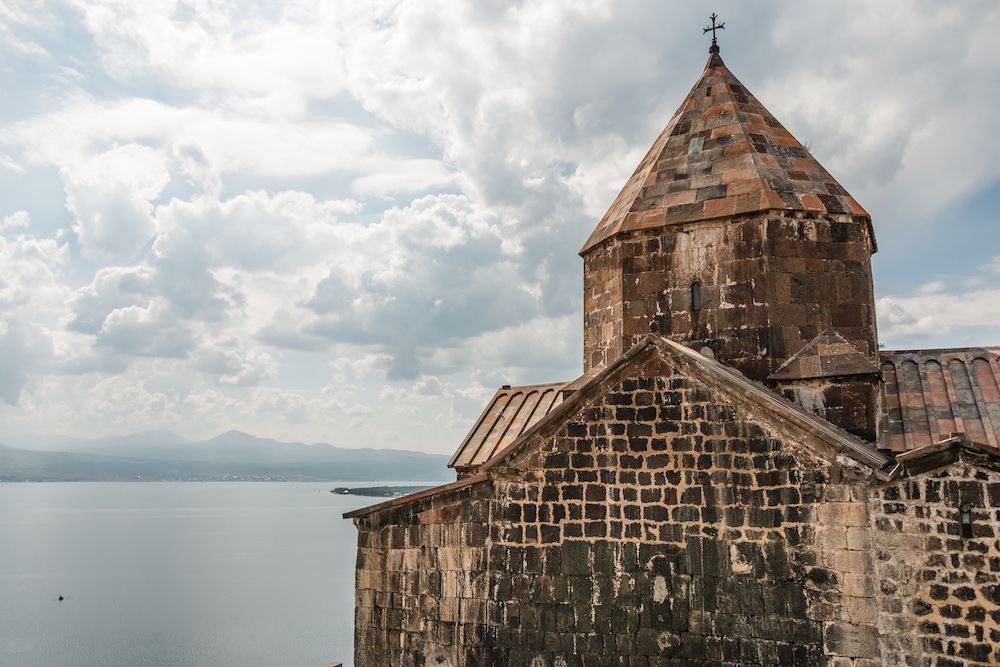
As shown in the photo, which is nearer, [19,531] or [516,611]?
[516,611]

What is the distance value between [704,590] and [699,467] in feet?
3.24

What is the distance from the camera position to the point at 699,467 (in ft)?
19.5

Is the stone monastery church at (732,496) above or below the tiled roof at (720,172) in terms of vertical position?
below

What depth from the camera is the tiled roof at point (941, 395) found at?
7250 mm

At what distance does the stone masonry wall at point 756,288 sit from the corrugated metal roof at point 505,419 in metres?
1.60

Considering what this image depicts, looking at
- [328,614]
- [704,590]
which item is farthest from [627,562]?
[328,614]

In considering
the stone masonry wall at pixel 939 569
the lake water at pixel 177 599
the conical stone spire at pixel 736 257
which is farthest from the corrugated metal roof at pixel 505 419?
the lake water at pixel 177 599

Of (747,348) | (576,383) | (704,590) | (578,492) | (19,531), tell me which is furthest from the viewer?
(19,531)

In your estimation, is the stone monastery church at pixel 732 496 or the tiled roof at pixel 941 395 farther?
the tiled roof at pixel 941 395

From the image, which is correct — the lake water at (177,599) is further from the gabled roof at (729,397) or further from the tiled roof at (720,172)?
the tiled roof at (720,172)

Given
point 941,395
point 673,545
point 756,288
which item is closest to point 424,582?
point 673,545

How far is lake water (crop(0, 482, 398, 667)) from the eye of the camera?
23.7 meters

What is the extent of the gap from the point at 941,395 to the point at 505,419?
5.29 m

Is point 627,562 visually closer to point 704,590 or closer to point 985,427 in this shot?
point 704,590
